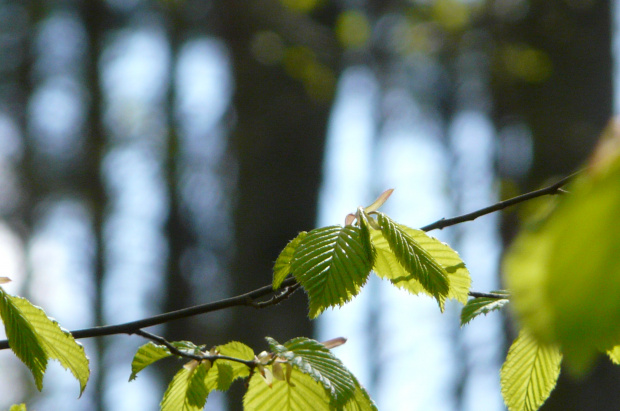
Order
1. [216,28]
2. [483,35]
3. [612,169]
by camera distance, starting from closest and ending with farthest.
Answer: [612,169]
[483,35]
[216,28]

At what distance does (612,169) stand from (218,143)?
5.60m

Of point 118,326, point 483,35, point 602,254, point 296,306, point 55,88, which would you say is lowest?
point 602,254

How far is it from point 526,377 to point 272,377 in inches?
13.7

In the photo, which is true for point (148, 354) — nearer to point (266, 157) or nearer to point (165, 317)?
point (165, 317)

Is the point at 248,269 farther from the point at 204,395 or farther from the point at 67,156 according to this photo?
the point at 67,156

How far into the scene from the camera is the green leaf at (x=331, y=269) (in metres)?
0.73

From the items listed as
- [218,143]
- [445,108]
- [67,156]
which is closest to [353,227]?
[218,143]

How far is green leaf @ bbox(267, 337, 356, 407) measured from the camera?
704 millimetres

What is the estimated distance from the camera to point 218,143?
5680 millimetres

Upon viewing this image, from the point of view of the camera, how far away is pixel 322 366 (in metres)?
0.74

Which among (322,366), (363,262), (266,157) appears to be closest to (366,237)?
(363,262)

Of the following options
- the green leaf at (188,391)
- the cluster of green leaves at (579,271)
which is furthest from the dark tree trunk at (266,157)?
the cluster of green leaves at (579,271)

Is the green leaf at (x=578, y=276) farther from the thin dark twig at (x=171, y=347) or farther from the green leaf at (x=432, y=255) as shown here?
the thin dark twig at (x=171, y=347)

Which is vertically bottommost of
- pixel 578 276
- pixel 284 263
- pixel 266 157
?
pixel 578 276
